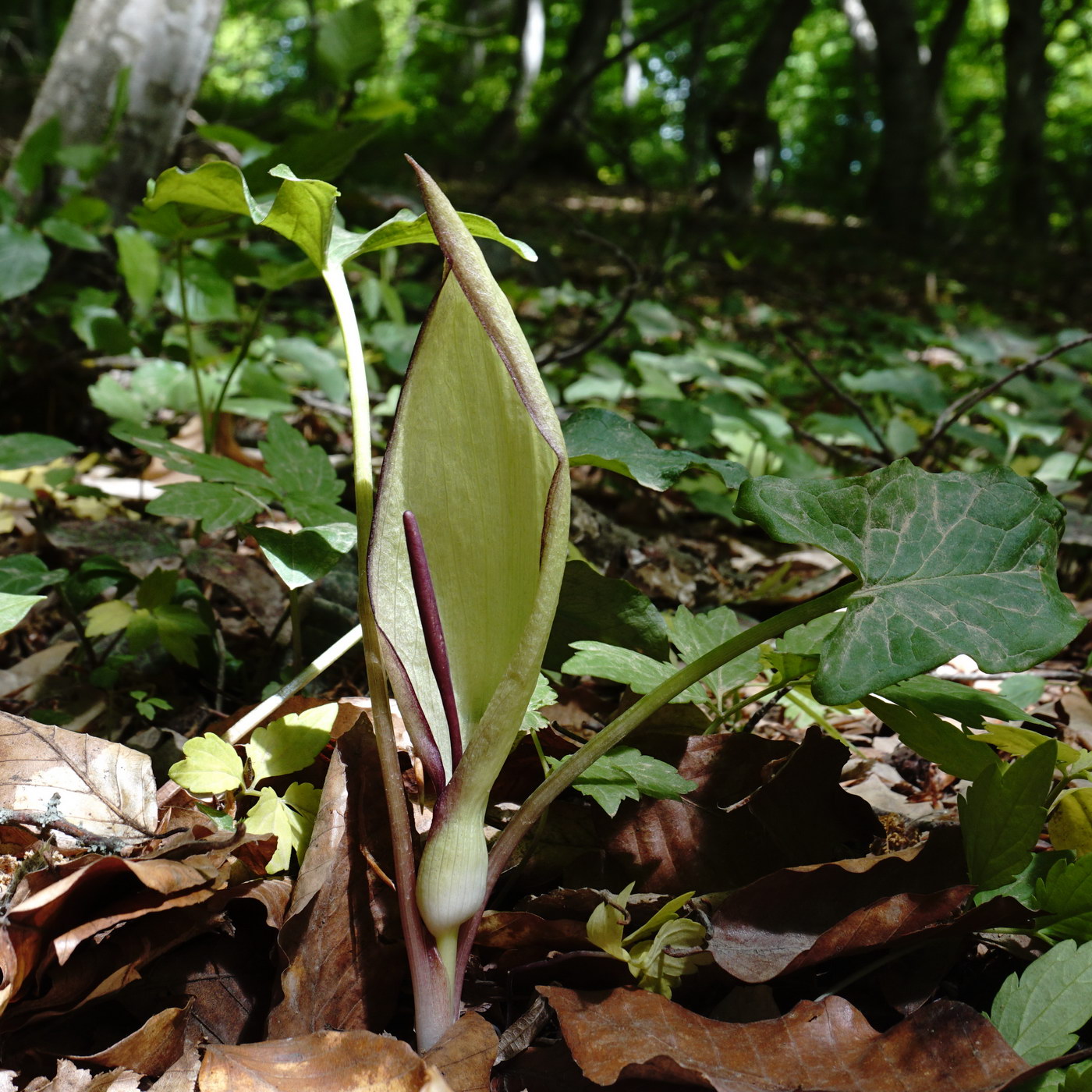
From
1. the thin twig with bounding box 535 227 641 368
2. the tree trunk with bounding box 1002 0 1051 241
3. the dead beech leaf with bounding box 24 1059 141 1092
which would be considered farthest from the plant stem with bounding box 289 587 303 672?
the tree trunk with bounding box 1002 0 1051 241

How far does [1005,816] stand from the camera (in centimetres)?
76

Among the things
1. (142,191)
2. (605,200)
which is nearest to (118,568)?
(142,191)

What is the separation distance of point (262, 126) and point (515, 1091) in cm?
1000

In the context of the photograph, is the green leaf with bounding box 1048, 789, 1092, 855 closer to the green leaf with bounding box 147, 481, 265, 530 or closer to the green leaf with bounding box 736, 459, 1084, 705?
the green leaf with bounding box 736, 459, 1084, 705

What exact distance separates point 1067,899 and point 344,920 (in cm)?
62

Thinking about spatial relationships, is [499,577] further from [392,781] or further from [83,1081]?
[83,1081]

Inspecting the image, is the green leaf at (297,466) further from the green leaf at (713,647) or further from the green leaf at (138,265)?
the green leaf at (138,265)

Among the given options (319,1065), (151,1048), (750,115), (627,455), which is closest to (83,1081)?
(151,1048)

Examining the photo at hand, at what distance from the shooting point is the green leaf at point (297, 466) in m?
1.16

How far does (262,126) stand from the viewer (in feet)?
29.6

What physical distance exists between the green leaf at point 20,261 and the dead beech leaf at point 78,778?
118 cm

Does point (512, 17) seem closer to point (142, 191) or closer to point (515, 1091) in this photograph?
point (142, 191)

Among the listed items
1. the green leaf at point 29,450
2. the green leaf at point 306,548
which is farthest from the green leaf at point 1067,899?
the green leaf at point 29,450

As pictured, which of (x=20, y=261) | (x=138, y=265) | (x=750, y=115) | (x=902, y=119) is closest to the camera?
(x=20, y=261)
